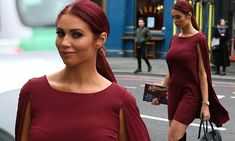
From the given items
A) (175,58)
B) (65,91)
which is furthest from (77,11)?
(175,58)

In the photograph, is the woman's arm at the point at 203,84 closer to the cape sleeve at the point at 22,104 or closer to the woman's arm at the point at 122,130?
the woman's arm at the point at 122,130

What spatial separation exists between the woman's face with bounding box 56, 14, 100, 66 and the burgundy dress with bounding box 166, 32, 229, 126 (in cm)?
292

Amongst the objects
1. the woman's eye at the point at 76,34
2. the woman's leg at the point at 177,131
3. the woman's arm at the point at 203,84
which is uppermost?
the woman's eye at the point at 76,34

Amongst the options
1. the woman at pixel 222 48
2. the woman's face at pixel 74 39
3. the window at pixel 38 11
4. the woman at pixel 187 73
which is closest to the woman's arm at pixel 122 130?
the woman's face at pixel 74 39

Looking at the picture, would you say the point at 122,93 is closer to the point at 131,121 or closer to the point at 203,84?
the point at 131,121

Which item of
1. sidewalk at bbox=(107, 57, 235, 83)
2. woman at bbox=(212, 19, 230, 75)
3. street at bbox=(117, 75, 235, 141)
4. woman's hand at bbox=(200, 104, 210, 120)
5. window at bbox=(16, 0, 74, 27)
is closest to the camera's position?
window at bbox=(16, 0, 74, 27)

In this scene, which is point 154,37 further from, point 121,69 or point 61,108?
point 61,108

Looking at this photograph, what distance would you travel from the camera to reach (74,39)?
203 centimetres

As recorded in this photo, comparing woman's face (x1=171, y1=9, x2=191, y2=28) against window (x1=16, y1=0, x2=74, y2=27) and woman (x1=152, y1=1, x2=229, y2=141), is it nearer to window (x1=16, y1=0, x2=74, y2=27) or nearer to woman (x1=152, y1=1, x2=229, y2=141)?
woman (x1=152, y1=1, x2=229, y2=141)

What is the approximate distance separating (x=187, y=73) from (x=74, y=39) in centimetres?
301

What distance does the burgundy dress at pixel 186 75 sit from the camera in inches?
193

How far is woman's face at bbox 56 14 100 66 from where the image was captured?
6.65 ft

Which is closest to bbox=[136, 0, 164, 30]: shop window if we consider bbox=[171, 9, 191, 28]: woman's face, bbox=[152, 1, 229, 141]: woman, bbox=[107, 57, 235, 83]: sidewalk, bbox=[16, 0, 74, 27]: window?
bbox=[107, 57, 235, 83]: sidewalk

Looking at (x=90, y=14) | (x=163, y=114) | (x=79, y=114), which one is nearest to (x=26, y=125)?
(x=79, y=114)
